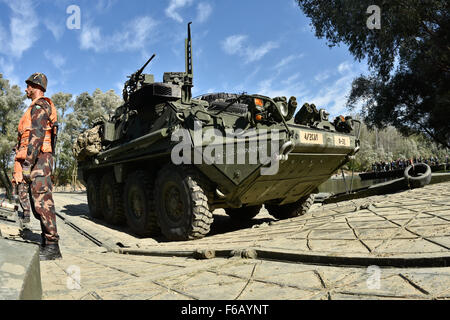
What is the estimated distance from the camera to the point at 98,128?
8.70m

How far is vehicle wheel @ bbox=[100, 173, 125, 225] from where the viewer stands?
7784mm

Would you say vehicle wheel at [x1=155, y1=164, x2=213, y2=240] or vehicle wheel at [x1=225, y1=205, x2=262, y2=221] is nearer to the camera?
vehicle wheel at [x1=155, y1=164, x2=213, y2=240]

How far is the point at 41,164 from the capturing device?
3.73 meters
